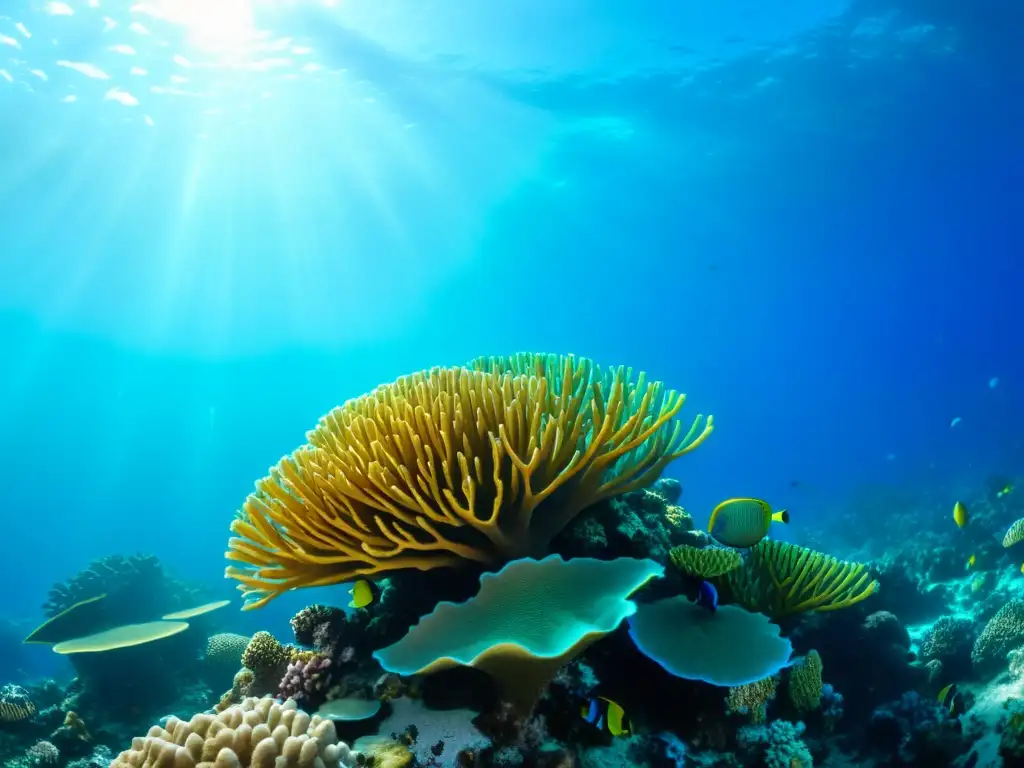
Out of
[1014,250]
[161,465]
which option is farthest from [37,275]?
[1014,250]

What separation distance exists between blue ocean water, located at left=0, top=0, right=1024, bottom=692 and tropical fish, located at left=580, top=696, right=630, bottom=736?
26.4 m

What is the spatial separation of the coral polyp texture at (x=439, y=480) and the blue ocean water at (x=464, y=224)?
2631 cm

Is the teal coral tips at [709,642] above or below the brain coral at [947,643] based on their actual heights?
below

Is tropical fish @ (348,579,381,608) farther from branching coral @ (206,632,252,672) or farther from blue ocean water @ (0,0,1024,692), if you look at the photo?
blue ocean water @ (0,0,1024,692)

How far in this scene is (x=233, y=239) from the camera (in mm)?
58750

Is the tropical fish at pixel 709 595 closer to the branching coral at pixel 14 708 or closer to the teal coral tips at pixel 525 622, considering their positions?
the teal coral tips at pixel 525 622

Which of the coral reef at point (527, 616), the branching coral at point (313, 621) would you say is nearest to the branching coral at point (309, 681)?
the coral reef at point (527, 616)

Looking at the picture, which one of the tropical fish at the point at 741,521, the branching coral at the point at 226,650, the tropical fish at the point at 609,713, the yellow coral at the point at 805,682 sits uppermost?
the branching coral at the point at 226,650

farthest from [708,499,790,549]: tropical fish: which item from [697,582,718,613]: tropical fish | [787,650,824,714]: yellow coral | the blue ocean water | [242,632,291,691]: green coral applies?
the blue ocean water

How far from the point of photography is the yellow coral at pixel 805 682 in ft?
15.2

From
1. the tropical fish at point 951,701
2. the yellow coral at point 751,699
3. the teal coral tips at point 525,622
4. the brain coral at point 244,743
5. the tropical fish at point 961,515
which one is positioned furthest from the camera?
the tropical fish at point 961,515

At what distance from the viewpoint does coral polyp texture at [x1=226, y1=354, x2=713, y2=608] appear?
322 centimetres

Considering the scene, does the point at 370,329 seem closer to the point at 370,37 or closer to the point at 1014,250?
the point at 370,37

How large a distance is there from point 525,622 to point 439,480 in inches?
36.7
